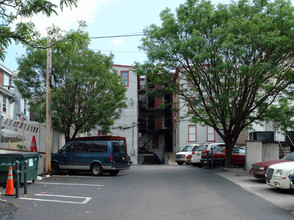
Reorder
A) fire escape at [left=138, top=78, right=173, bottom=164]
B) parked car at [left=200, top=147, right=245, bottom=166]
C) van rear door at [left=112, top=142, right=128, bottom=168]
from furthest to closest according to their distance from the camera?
fire escape at [left=138, top=78, right=173, bottom=164], parked car at [left=200, top=147, right=245, bottom=166], van rear door at [left=112, top=142, right=128, bottom=168]

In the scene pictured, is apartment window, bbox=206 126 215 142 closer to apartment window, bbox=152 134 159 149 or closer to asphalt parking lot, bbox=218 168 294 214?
apartment window, bbox=152 134 159 149

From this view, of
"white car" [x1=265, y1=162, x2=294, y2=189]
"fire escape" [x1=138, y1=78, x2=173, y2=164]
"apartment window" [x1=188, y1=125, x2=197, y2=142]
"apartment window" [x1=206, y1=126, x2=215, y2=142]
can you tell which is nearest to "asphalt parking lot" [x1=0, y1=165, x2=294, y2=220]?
"white car" [x1=265, y1=162, x2=294, y2=189]

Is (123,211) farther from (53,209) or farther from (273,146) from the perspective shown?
(273,146)

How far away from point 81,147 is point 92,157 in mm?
880

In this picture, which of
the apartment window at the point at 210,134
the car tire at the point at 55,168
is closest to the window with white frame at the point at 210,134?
the apartment window at the point at 210,134

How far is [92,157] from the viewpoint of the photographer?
59.4 feet

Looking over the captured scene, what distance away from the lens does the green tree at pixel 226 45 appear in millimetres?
16344

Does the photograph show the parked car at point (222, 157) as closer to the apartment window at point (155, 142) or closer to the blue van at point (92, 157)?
the blue van at point (92, 157)

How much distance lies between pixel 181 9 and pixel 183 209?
1209 centimetres

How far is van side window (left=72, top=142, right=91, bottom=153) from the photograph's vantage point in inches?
722

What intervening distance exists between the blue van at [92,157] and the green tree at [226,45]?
468cm

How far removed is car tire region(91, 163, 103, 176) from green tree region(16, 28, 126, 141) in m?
3.41

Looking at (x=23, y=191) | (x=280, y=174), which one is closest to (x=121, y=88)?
(x=23, y=191)

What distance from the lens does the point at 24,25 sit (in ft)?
29.5
